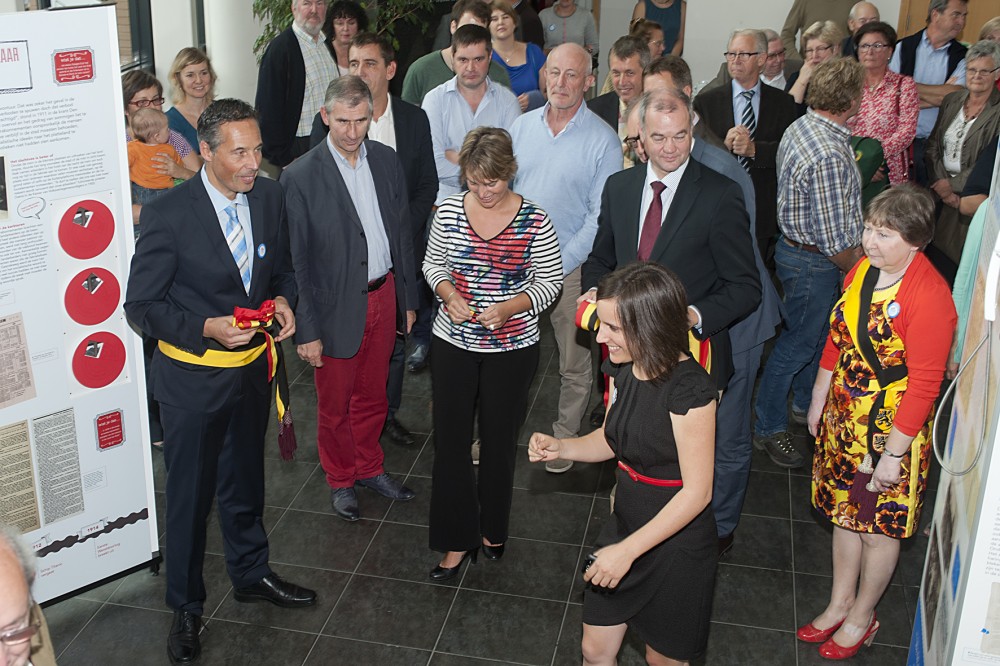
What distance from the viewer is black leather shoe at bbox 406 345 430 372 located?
6.37m

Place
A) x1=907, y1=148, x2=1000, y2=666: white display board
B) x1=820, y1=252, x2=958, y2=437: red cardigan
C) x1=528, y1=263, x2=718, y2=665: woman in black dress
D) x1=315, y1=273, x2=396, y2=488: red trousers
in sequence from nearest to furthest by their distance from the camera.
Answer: x1=907, y1=148, x2=1000, y2=666: white display board < x1=528, y1=263, x2=718, y2=665: woman in black dress < x1=820, y1=252, x2=958, y2=437: red cardigan < x1=315, y1=273, x2=396, y2=488: red trousers

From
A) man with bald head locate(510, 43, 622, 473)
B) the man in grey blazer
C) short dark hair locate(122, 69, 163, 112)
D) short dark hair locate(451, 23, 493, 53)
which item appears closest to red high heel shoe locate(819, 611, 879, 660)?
the man in grey blazer

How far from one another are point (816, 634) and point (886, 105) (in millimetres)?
3795

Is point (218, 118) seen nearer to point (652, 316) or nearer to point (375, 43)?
point (652, 316)

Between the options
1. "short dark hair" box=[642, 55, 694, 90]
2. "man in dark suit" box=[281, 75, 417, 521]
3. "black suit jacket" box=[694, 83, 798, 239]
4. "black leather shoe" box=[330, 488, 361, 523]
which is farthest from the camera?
"black suit jacket" box=[694, 83, 798, 239]

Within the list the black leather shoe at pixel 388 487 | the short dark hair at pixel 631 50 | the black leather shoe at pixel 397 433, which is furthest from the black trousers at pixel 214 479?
the short dark hair at pixel 631 50

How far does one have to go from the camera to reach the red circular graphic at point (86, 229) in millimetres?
3664

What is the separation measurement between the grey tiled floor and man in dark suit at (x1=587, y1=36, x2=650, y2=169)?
2.02m

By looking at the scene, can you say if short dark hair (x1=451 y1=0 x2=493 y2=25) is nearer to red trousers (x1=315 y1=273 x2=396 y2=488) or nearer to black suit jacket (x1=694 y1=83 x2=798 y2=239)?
black suit jacket (x1=694 y1=83 x2=798 y2=239)

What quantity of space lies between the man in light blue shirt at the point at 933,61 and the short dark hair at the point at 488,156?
14.0ft

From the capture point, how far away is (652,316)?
9.52 ft

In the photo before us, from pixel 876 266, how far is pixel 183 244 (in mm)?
2368

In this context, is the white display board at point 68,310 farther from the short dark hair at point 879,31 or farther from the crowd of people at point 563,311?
the short dark hair at point 879,31

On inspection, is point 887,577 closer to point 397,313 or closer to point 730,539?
point 730,539
